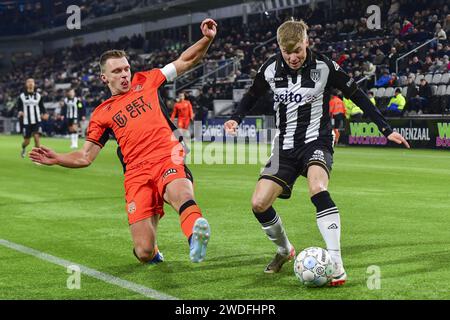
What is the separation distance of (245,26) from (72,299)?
39.9 metres

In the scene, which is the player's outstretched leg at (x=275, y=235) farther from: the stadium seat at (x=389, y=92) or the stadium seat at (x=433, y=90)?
the stadium seat at (x=389, y=92)

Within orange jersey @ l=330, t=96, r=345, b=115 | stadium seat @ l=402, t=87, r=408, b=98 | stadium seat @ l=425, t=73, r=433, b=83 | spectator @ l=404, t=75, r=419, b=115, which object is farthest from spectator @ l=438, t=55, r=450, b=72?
orange jersey @ l=330, t=96, r=345, b=115

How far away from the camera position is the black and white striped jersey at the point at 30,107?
2305cm

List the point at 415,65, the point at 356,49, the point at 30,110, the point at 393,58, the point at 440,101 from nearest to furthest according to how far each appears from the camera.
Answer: the point at 30,110 → the point at 440,101 → the point at 415,65 → the point at 393,58 → the point at 356,49

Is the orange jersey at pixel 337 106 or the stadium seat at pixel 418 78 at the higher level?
the stadium seat at pixel 418 78

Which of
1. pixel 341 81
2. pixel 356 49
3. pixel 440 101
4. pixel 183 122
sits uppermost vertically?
pixel 356 49

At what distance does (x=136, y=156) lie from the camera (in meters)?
6.70

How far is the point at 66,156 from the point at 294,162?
200 centimetres

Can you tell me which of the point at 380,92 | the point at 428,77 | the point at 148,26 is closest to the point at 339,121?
the point at 380,92

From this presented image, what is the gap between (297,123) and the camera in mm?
6480

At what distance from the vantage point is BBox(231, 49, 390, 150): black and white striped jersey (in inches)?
251

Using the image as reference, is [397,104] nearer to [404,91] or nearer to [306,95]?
[404,91]

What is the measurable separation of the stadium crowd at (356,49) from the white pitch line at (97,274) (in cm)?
2016

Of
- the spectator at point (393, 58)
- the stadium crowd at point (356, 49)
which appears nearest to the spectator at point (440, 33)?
the stadium crowd at point (356, 49)
